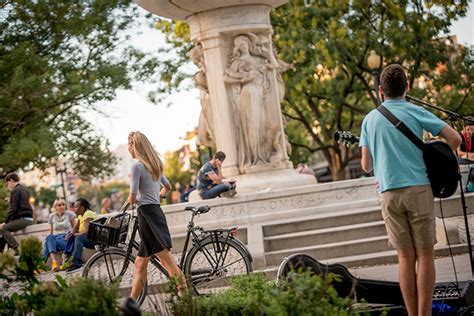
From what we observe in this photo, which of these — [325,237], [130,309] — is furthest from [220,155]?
[130,309]

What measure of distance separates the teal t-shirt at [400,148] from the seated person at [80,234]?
8.98 meters

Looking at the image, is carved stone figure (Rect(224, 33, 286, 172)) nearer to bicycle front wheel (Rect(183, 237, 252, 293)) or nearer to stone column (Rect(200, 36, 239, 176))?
stone column (Rect(200, 36, 239, 176))

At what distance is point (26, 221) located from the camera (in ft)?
67.4

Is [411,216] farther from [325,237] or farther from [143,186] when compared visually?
[325,237]

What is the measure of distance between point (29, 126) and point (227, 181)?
10269 millimetres

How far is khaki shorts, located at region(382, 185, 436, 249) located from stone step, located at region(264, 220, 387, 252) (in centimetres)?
757

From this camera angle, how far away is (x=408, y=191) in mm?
7910

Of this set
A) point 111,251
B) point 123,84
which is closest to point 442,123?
point 111,251

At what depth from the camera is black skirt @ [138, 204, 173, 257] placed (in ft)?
35.7

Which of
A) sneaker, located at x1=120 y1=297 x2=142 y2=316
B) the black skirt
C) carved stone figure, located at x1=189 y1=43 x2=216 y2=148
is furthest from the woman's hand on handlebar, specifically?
carved stone figure, located at x1=189 y1=43 x2=216 y2=148

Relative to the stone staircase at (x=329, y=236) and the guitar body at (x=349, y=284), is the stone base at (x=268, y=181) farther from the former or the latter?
the guitar body at (x=349, y=284)

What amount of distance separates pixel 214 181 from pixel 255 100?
170 centimetres

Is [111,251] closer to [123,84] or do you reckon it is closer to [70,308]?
[70,308]

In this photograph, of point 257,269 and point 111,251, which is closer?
point 111,251
